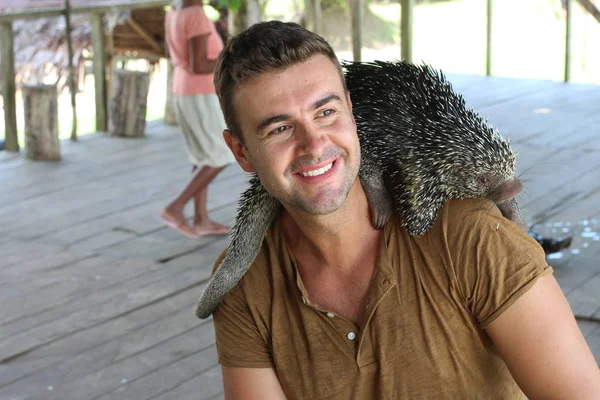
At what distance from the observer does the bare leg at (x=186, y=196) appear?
421cm

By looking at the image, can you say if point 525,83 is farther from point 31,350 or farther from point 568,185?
point 31,350

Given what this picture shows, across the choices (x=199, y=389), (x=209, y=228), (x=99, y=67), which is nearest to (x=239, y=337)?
(x=199, y=389)

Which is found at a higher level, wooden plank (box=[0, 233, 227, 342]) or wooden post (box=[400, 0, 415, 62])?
wooden post (box=[400, 0, 415, 62])

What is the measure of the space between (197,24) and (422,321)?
9.45ft

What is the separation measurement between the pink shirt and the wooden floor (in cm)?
A: 70

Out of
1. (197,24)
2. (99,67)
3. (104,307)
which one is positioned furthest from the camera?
(99,67)

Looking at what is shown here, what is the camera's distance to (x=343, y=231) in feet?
5.29

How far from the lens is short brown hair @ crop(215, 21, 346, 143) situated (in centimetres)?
150

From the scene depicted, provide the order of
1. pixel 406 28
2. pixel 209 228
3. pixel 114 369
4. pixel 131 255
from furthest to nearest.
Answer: pixel 406 28 → pixel 209 228 → pixel 131 255 → pixel 114 369

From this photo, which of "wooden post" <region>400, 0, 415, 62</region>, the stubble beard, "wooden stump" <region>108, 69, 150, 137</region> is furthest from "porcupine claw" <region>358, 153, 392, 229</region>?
"wooden stump" <region>108, 69, 150, 137</region>

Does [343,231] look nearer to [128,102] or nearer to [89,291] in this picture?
[89,291]

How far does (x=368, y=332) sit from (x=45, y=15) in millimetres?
4973

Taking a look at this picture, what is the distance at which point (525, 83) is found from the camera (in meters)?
7.32

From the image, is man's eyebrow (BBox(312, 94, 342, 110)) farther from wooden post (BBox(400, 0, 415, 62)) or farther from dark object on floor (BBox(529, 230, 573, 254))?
wooden post (BBox(400, 0, 415, 62))
